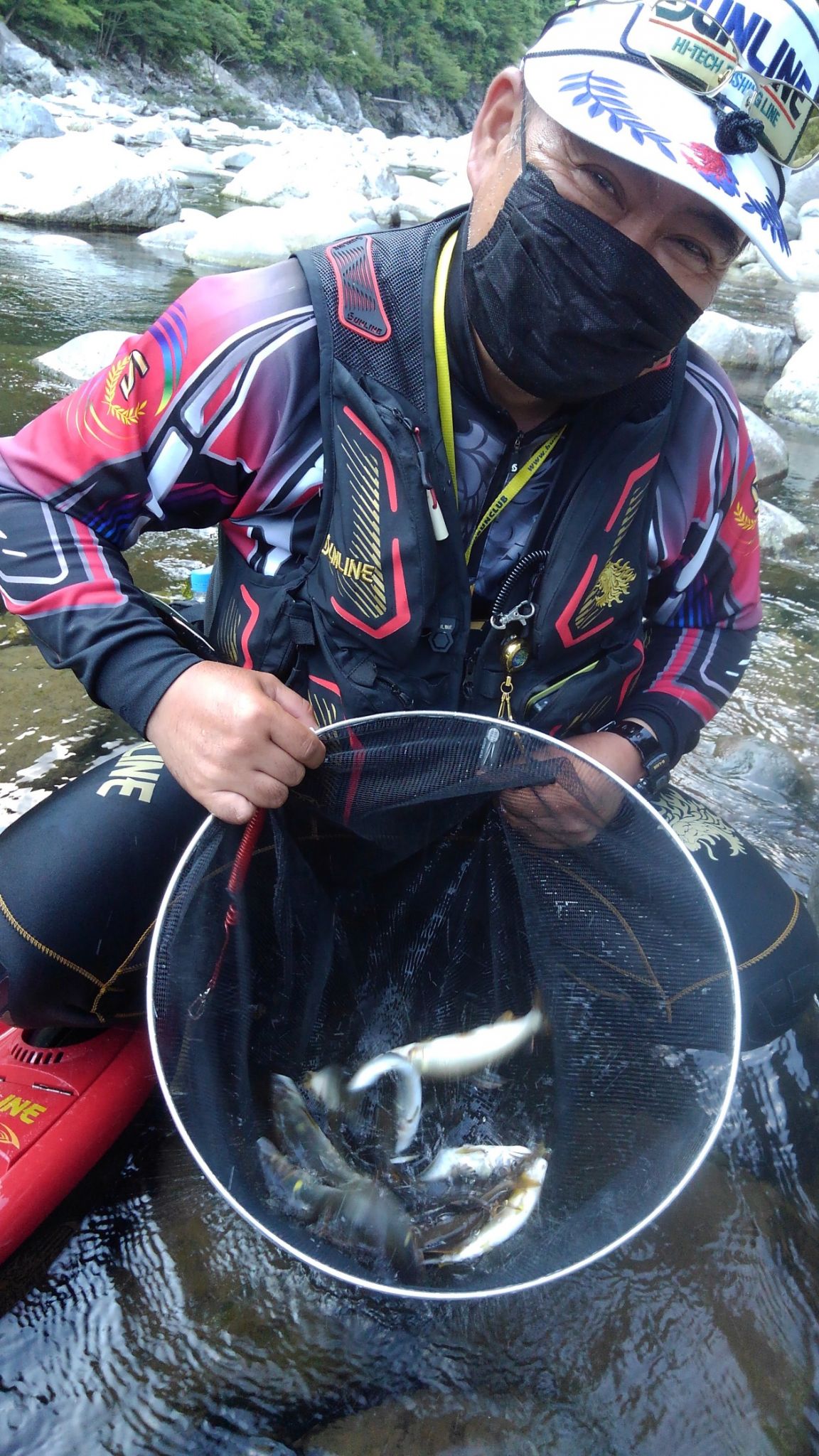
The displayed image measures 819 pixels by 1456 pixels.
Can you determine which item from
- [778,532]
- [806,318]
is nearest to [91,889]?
[778,532]

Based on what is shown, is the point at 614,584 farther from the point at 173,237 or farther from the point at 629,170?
the point at 173,237

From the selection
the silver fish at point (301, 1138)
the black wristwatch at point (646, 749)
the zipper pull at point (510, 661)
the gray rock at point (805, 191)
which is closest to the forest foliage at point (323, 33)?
the gray rock at point (805, 191)

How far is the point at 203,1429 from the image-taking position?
60.0 inches

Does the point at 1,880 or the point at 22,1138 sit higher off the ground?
the point at 1,880

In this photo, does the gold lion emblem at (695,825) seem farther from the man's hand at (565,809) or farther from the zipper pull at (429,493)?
the zipper pull at (429,493)

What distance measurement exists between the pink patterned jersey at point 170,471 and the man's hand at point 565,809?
53 cm

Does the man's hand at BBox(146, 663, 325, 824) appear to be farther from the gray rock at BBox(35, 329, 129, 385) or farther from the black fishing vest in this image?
the gray rock at BBox(35, 329, 129, 385)

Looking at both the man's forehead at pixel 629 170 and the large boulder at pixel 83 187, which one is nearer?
the man's forehead at pixel 629 170

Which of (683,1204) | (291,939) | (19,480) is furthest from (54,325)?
(683,1204)

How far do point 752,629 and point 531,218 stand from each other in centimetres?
128

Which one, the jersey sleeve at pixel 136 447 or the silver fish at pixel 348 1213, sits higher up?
the jersey sleeve at pixel 136 447

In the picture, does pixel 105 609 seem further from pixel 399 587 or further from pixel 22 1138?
pixel 22 1138

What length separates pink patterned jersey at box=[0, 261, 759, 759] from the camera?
1.80 meters

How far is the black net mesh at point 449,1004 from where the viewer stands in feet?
4.83
